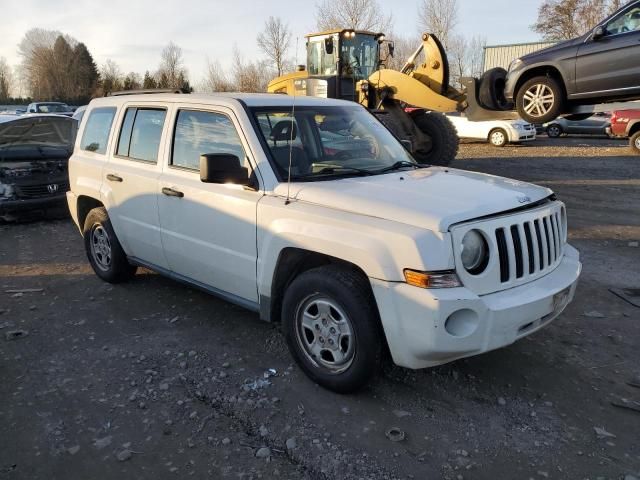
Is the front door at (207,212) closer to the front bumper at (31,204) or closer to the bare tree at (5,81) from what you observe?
the front bumper at (31,204)

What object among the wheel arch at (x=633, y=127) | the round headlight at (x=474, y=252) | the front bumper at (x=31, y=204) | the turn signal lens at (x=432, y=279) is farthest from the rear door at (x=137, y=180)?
the wheel arch at (x=633, y=127)

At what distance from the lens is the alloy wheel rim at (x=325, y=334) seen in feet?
11.0

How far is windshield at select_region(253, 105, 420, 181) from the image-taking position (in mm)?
3922

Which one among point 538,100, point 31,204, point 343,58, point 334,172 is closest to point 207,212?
point 334,172

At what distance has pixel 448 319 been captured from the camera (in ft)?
9.64

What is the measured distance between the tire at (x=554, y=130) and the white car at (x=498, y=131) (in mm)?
5496

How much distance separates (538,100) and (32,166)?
29.0 feet

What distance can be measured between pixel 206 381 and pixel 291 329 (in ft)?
2.34

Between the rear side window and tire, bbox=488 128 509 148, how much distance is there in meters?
17.5

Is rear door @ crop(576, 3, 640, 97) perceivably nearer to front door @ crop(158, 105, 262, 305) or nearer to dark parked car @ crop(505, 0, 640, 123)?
dark parked car @ crop(505, 0, 640, 123)

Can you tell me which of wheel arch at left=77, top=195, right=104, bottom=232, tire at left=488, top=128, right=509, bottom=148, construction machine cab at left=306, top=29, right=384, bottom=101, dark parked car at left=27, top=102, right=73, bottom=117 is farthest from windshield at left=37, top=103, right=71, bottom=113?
wheel arch at left=77, top=195, right=104, bottom=232

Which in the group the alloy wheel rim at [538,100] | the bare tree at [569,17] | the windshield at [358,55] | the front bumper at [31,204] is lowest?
the front bumper at [31,204]

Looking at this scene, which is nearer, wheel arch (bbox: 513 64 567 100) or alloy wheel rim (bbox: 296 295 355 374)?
alloy wheel rim (bbox: 296 295 355 374)

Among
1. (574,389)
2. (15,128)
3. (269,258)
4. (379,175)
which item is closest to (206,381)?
(269,258)
